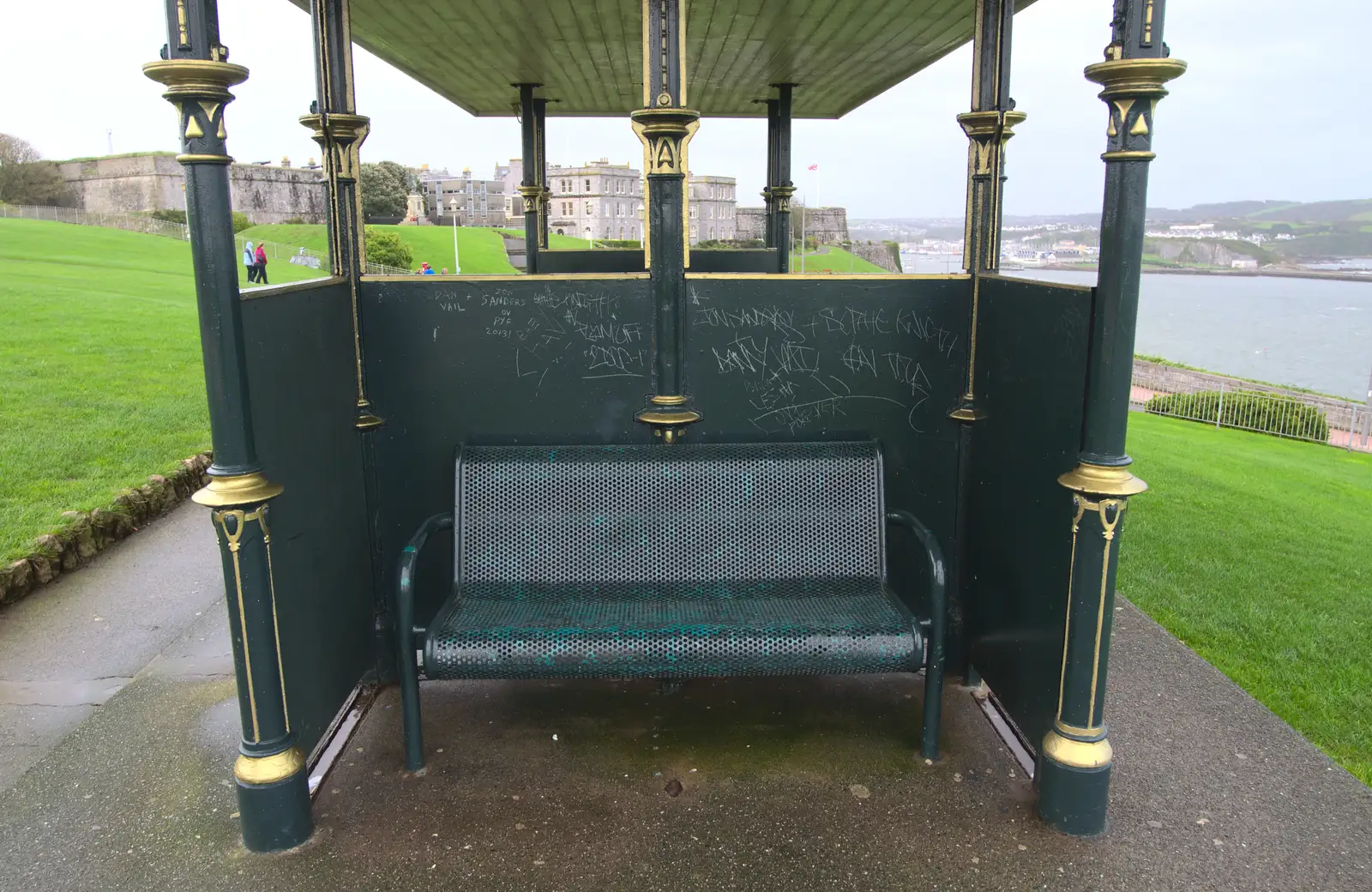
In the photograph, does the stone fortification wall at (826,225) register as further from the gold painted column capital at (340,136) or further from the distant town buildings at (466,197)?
the gold painted column capital at (340,136)

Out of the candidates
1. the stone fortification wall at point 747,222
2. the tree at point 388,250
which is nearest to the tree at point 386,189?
the tree at point 388,250

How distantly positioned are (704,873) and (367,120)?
126 inches

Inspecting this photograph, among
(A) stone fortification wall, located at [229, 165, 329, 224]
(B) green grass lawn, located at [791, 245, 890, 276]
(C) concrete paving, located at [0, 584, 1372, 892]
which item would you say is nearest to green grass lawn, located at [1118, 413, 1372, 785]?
(C) concrete paving, located at [0, 584, 1372, 892]

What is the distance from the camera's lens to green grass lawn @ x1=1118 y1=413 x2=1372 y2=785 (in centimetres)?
497

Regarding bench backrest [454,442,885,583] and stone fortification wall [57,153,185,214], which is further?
stone fortification wall [57,153,185,214]

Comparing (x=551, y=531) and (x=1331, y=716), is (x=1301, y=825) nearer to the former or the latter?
(x=1331, y=716)

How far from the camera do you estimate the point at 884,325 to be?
4.14 m

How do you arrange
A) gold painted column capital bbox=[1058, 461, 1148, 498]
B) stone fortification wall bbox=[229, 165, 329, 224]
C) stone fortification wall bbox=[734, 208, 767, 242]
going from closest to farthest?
gold painted column capital bbox=[1058, 461, 1148, 498] → stone fortification wall bbox=[734, 208, 767, 242] → stone fortification wall bbox=[229, 165, 329, 224]

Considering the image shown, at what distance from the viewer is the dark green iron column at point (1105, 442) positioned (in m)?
2.81

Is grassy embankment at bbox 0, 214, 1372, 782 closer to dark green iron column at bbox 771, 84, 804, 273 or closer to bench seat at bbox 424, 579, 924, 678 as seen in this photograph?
bench seat at bbox 424, 579, 924, 678

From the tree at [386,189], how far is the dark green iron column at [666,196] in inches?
2975

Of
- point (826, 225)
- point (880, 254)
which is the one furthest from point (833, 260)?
point (826, 225)

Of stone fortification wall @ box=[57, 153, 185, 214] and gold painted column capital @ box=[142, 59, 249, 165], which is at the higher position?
stone fortification wall @ box=[57, 153, 185, 214]

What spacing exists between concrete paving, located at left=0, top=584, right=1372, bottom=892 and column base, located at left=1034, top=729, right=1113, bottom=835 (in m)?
0.08
